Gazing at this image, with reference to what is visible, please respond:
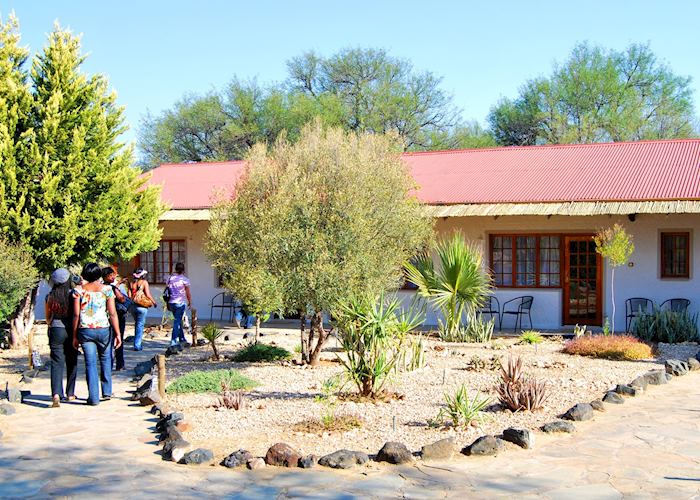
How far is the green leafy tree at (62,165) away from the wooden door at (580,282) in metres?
8.71

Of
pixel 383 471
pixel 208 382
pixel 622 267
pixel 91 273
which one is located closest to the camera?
pixel 383 471

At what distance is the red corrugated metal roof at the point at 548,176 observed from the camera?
53.0 ft

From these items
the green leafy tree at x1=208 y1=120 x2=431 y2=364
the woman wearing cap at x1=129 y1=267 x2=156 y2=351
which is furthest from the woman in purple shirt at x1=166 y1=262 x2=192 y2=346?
the green leafy tree at x1=208 y1=120 x2=431 y2=364

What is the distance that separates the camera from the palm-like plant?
47.4 feet

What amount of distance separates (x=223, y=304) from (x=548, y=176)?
7919 mm

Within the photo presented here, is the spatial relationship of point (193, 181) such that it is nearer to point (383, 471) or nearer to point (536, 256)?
point (536, 256)

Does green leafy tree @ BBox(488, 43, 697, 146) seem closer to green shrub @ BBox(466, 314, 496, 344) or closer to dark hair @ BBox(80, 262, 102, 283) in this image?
green shrub @ BBox(466, 314, 496, 344)

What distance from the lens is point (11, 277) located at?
10984 mm

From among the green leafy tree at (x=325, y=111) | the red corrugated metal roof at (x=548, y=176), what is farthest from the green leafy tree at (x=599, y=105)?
the red corrugated metal roof at (x=548, y=176)

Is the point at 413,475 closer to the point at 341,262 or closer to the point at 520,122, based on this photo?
the point at 341,262

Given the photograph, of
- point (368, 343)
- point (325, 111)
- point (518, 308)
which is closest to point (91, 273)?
point (368, 343)

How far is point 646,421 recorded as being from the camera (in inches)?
311

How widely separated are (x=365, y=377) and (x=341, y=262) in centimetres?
180

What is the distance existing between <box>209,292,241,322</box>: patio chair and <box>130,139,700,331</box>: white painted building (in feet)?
0.56
